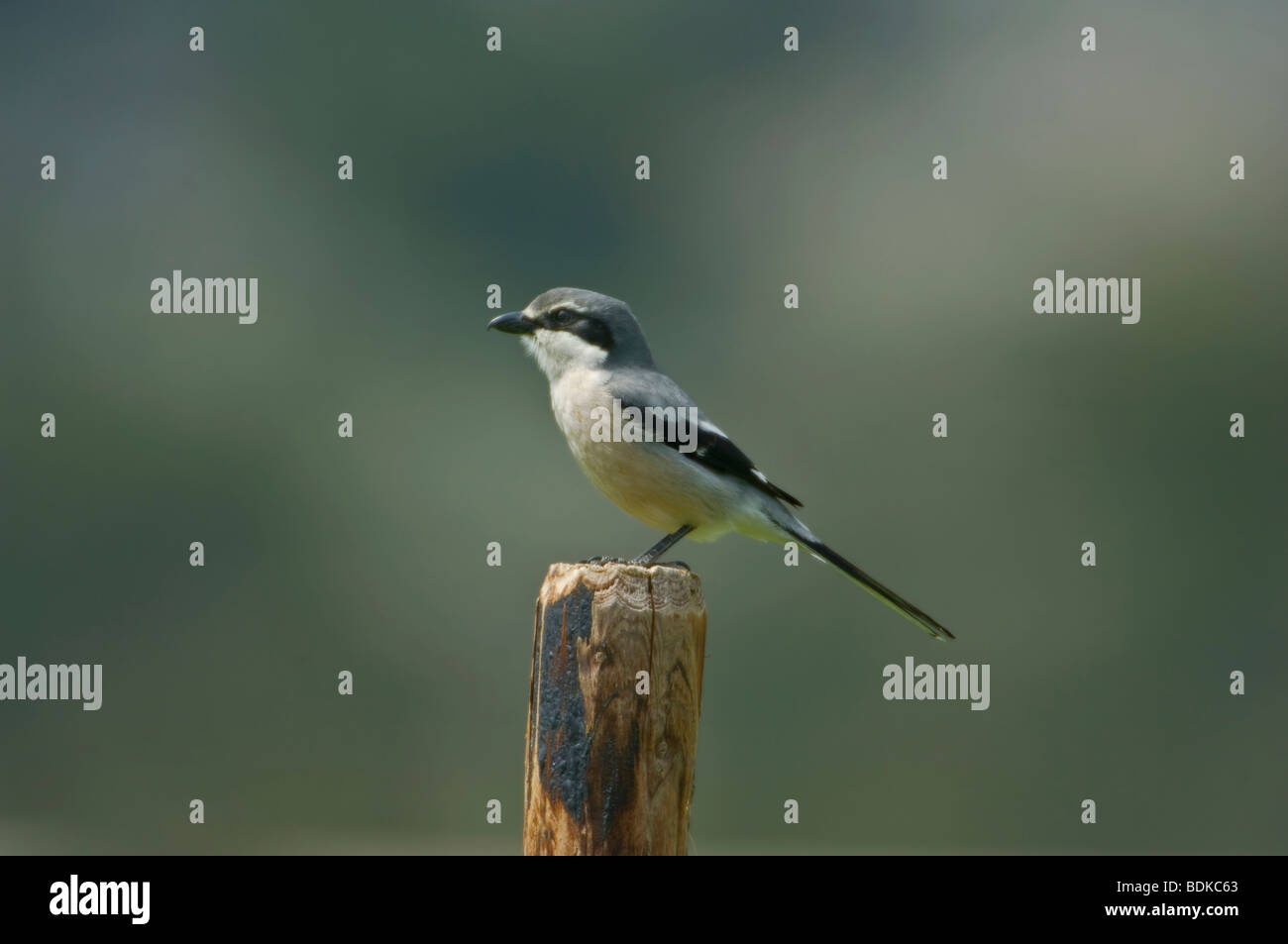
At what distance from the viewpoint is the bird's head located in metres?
7.12

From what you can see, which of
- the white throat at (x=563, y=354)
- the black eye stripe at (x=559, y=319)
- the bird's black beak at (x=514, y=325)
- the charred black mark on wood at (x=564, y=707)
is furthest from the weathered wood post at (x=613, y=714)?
the bird's black beak at (x=514, y=325)

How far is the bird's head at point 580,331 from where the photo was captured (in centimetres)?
712

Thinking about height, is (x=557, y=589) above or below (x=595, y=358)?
below

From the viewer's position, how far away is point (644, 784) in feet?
14.3

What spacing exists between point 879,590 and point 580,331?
217cm

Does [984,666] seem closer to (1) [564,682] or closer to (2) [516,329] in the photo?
(2) [516,329]

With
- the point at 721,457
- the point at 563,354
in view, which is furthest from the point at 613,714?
the point at 563,354

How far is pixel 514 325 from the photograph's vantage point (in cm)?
729

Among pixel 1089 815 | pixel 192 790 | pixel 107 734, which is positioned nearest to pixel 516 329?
pixel 1089 815

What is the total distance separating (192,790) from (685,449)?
14510 millimetres

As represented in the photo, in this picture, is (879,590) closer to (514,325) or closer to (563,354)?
(563,354)

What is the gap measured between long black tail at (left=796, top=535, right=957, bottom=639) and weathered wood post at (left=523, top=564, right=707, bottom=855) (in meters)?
2.27

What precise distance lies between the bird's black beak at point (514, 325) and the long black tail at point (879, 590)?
6.29ft

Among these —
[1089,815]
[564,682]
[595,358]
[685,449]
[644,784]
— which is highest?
[595,358]
